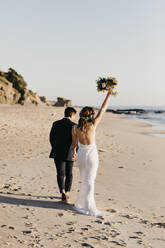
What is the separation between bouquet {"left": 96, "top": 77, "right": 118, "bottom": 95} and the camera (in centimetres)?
505

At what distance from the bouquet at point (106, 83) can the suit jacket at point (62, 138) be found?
95 centimetres

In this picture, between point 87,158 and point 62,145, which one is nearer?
point 87,158

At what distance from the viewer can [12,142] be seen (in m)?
12.5

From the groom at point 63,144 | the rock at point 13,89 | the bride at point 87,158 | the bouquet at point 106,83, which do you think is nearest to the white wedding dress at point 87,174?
the bride at point 87,158

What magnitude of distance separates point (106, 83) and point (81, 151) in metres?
1.37

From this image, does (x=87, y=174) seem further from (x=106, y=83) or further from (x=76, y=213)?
(x=106, y=83)

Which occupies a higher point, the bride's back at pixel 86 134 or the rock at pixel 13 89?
the rock at pixel 13 89

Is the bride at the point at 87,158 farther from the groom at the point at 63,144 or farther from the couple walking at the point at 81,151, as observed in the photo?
the groom at the point at 63,144

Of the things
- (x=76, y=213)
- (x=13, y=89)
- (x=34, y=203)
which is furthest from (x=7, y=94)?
(x=76, y=213)

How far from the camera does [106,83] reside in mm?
5082

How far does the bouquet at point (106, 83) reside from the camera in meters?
5.05

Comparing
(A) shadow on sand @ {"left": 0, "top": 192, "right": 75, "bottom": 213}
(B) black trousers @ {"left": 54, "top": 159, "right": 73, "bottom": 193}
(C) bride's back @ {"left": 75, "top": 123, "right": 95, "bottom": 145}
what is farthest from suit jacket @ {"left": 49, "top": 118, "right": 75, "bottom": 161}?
(A) shadow on sand @ {"left": 0, "top": 192, "right": 75, "bottom": 213}

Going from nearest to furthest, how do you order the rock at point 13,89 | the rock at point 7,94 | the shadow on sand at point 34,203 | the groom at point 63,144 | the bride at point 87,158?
the bride at point 87,158 → the shadow on sand at point 34,203 → the groom at point 63,144 → the rock at point 7,94 → the rock at point 13,89

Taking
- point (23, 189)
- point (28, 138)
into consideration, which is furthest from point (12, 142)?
point (23, 189)
